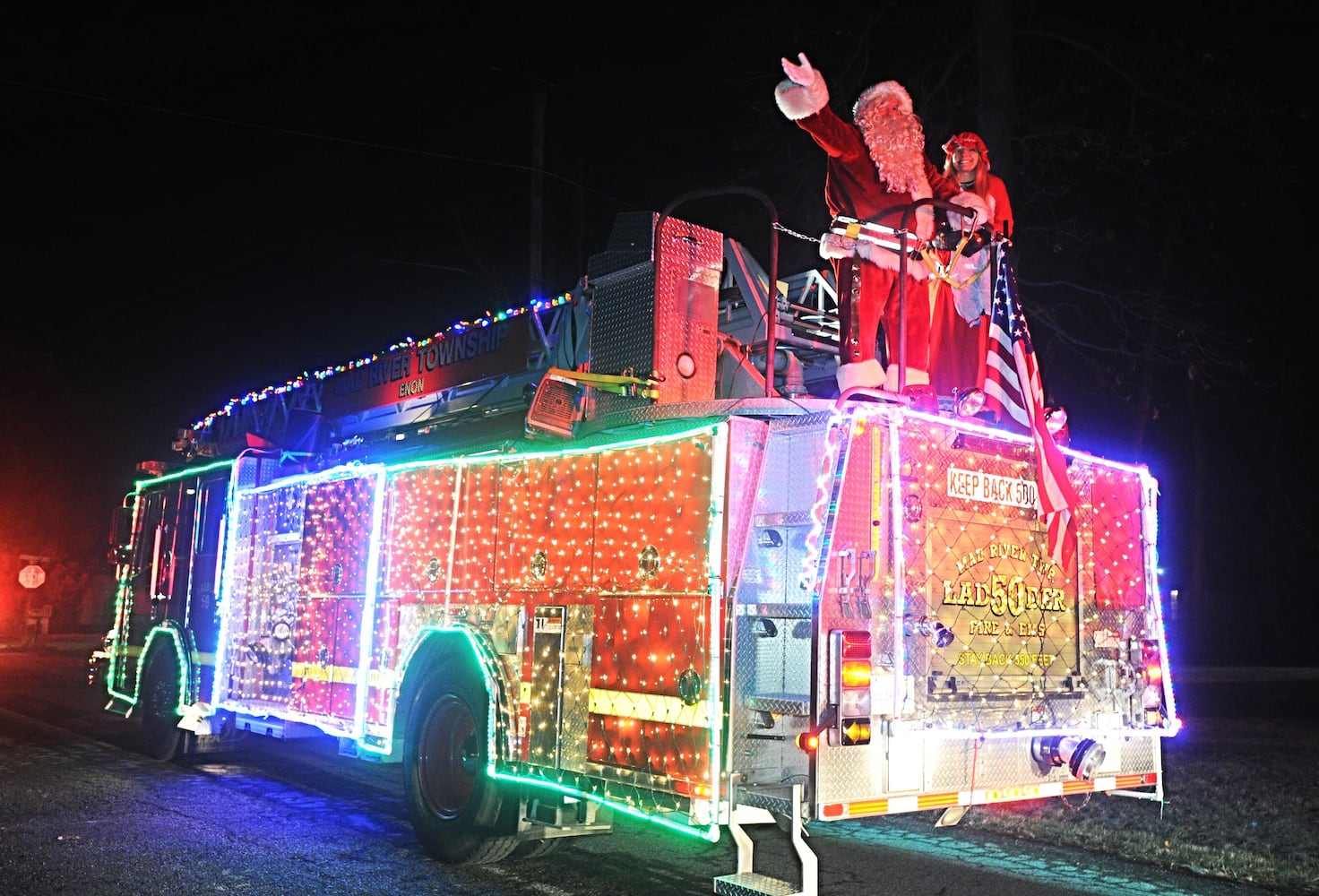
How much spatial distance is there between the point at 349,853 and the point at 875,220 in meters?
5.22

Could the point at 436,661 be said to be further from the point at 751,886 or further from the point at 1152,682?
the point at 1152,682

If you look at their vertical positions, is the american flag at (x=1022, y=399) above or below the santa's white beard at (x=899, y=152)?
below

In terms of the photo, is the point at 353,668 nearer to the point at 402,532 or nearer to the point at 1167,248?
the point at 402,532

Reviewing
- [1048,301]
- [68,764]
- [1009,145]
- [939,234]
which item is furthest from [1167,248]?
[68,764]

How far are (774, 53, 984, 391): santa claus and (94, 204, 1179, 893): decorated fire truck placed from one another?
1.87ft

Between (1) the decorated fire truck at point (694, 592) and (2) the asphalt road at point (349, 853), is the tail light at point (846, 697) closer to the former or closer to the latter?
(1) the decorated fire truck at point (694, 592)

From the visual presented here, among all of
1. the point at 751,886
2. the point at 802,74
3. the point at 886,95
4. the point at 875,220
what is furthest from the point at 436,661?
the point at 886,95

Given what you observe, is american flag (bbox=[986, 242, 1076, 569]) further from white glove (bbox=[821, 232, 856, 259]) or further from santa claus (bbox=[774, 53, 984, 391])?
white glove (bbox=[821, 232, 856, 259])

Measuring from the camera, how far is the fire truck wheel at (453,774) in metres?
6.80

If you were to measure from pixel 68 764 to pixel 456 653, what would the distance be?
5896 millimetres

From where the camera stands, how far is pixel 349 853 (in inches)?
288

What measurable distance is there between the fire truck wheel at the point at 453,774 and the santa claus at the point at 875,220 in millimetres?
3056

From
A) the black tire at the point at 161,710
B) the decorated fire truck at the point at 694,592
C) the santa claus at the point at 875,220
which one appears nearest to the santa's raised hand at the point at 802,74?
the santa claus at the point at 875,220

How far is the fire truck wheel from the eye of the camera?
6797mm
